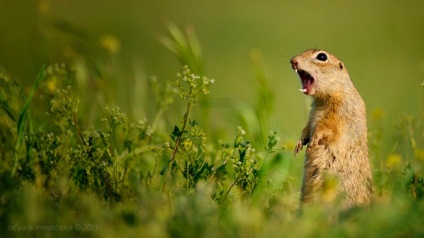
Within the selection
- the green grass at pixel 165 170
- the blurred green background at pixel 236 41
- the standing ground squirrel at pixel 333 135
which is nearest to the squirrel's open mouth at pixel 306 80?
the standing ground squirrel at pixel 333 135

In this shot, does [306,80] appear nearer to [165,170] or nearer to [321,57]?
[321,57]

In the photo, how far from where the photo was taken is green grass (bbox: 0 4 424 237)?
328cm

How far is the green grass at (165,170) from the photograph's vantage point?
10.8 ft

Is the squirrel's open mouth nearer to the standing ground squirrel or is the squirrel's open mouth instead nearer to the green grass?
the standing ground squirrel

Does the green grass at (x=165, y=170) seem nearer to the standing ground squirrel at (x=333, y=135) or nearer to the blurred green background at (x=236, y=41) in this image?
the standing ground squirrel at (x=333, y=135)

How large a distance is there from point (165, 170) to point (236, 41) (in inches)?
283

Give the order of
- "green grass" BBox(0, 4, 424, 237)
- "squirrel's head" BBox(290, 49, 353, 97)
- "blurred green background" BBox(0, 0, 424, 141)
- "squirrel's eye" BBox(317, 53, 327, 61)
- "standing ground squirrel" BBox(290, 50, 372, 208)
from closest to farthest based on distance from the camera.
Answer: "green grass" BBox(0, 4, 424, 237) < "standing ground squirrel" BBox(290, 50, 372, 208) < "squirrel's head" BBox(290, 49, 353, 97) < "squirrel's eye" BBox(317, 53, 327, 61) < "blurred green background" BBox(0, 0, 424, 141)

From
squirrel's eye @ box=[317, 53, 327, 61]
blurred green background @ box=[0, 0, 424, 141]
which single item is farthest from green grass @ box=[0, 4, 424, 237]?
squirrel's eye @ box=[317, 53, 327, 61]

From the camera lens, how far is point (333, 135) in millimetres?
5012

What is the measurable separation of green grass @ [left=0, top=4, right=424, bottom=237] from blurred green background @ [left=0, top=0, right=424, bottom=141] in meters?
0.25

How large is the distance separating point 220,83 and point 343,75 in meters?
4.31

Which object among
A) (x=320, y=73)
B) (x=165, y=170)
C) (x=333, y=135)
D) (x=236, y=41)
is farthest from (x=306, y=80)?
(x=236, y=41)

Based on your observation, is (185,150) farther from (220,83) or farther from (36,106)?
(220,83)

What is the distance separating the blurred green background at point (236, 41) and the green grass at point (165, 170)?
0.25m
